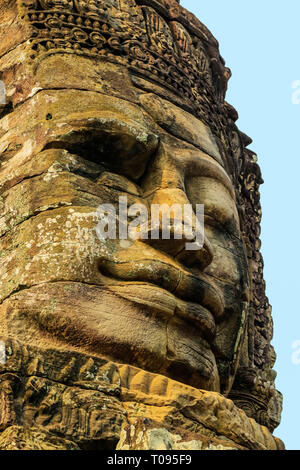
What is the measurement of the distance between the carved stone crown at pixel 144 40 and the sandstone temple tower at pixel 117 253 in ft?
0.06

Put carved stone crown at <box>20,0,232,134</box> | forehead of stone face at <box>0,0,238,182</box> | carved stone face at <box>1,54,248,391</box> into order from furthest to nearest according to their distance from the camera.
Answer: carved stone crown at <box>20,0,232,134</box>
forehead of stone face at <box>0,0,238,182</box>
carved stone face at <box>1,54,248,391</box>

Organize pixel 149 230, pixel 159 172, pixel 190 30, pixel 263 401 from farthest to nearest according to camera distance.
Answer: pixel 190 30, pixel 263 401, pixel 159 172, pixel 149 230

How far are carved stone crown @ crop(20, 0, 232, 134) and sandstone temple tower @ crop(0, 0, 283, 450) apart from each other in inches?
0.7

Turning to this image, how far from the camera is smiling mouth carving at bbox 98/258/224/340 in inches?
310

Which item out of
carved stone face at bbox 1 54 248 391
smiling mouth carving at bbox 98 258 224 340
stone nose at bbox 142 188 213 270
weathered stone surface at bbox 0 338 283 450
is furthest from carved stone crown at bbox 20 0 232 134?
weathered stone surface at bbox 0 338 283 450

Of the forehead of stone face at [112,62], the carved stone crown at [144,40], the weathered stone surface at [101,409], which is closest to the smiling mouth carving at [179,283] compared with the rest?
the weathered stone surface at [101,409]

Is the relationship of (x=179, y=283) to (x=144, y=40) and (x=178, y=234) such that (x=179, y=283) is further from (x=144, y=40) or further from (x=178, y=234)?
(x=144, y=40)

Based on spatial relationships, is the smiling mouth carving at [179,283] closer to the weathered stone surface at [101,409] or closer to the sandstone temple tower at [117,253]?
the sandstone temple tower at [117,253]

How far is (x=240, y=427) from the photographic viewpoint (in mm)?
7598

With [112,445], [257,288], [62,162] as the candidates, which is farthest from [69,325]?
[257,288]

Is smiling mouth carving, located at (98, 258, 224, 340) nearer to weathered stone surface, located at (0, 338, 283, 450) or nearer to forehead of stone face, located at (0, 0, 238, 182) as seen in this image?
weathered stone surface, located at (0, 338, 283, 450)

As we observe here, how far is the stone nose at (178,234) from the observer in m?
8.15
